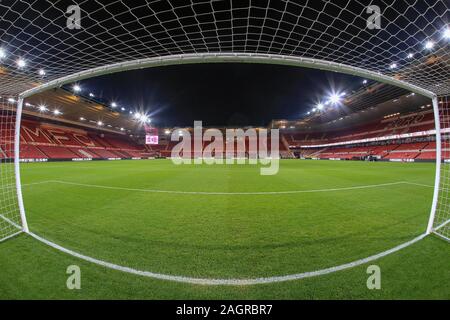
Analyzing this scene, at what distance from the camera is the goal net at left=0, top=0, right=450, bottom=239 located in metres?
3.15

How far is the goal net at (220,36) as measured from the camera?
315 centimetres

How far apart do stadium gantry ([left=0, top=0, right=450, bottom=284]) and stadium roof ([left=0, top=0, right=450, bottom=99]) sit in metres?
0.01

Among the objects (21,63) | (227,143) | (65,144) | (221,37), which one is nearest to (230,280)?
(221,37)

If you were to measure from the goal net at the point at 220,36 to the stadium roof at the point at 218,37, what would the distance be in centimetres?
1

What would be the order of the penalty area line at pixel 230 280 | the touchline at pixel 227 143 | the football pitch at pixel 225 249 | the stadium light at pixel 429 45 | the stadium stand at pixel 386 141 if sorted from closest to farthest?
the football pitch at pixel 225 249
the penalty area line at pixel 230 280
the stadium light at pixel 429 45
the stadium stand at pixel 386 141
the touchline at pixel 227 143

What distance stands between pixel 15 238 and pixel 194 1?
4870 mm

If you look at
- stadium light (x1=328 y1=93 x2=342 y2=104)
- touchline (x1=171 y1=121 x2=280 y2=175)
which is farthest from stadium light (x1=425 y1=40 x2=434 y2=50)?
touchline (x1=171 y1=121 x2=280 y2=175)

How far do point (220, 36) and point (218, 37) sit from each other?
0.11 feet

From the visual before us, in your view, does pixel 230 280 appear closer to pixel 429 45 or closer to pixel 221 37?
pixel 221 37

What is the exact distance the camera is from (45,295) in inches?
81.6

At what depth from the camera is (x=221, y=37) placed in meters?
3.18

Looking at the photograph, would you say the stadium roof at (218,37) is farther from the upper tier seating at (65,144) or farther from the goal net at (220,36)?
the upper tier seating at (65,144)

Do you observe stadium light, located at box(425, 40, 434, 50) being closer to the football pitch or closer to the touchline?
the football pitch

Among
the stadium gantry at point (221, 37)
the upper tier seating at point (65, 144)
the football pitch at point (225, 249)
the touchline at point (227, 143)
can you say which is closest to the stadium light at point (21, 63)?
the stadium gantry at point (221, 37)
